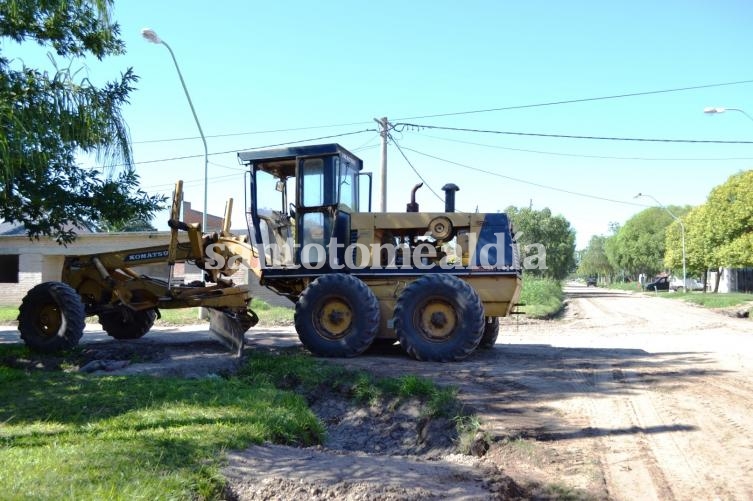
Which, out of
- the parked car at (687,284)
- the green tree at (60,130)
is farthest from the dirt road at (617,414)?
the parked car at (687,284)

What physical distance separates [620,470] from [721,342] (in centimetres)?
1088

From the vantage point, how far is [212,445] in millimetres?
4652

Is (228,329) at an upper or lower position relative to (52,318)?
lower

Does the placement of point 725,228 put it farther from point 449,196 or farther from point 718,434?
point 718,434

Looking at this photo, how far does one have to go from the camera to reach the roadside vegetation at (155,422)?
3.80 m

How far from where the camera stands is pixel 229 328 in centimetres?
1024

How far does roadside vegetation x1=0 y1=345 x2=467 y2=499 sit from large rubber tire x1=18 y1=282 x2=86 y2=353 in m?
1.69

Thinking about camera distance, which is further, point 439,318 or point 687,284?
point 687,284

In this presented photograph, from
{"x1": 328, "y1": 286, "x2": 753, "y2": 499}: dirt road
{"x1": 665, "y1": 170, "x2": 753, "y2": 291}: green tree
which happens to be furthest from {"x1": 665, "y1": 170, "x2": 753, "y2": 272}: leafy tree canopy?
{"x1": 328, "y1": 286, "x2": 753, "y2": 499}: dirt road

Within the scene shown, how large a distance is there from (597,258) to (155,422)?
117380mm

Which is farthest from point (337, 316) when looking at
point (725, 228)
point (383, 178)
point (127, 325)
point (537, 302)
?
point (725, 228)

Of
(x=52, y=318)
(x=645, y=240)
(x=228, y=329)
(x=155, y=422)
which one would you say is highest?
(x=645, y=240)

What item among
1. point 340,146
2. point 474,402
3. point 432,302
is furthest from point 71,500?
point 340,146

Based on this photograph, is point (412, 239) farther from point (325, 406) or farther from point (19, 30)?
point (19, 30)
